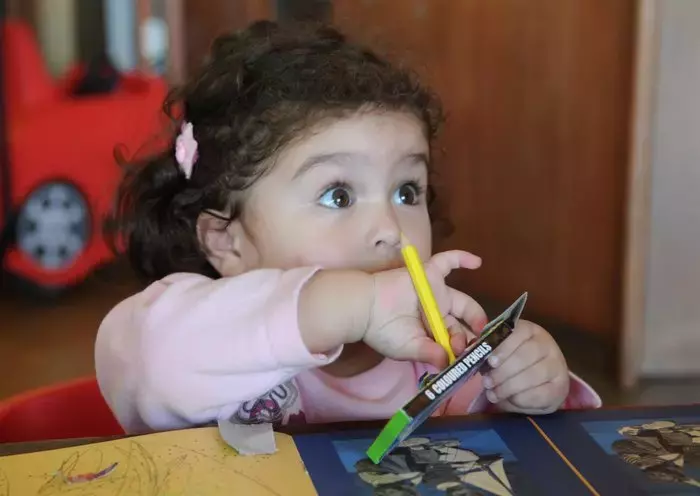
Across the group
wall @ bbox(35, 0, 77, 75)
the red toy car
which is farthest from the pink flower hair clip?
wall @ bbox(35, 0, 77, 75)

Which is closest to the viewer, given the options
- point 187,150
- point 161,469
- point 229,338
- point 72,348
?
point 161,469

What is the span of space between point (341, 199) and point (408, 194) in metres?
0.08

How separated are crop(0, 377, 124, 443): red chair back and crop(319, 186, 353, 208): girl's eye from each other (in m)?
0.26

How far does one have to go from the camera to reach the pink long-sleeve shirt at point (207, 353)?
1.86 ft

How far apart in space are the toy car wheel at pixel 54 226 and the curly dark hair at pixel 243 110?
1.49 metres

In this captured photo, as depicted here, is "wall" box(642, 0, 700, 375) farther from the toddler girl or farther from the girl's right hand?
the girl's right hand

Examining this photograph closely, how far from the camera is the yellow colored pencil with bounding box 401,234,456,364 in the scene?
546 millimetres

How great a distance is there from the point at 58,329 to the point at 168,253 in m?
1.32

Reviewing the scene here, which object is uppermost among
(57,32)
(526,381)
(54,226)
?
(57,32)

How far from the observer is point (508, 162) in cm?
212

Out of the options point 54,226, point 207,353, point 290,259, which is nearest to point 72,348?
point 54,226

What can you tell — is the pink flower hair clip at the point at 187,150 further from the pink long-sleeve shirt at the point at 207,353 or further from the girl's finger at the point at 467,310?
the girl's finger at the point at 467,310

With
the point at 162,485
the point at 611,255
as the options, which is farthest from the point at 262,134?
the point at 611,255

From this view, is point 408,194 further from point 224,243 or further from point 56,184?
point 56,184
